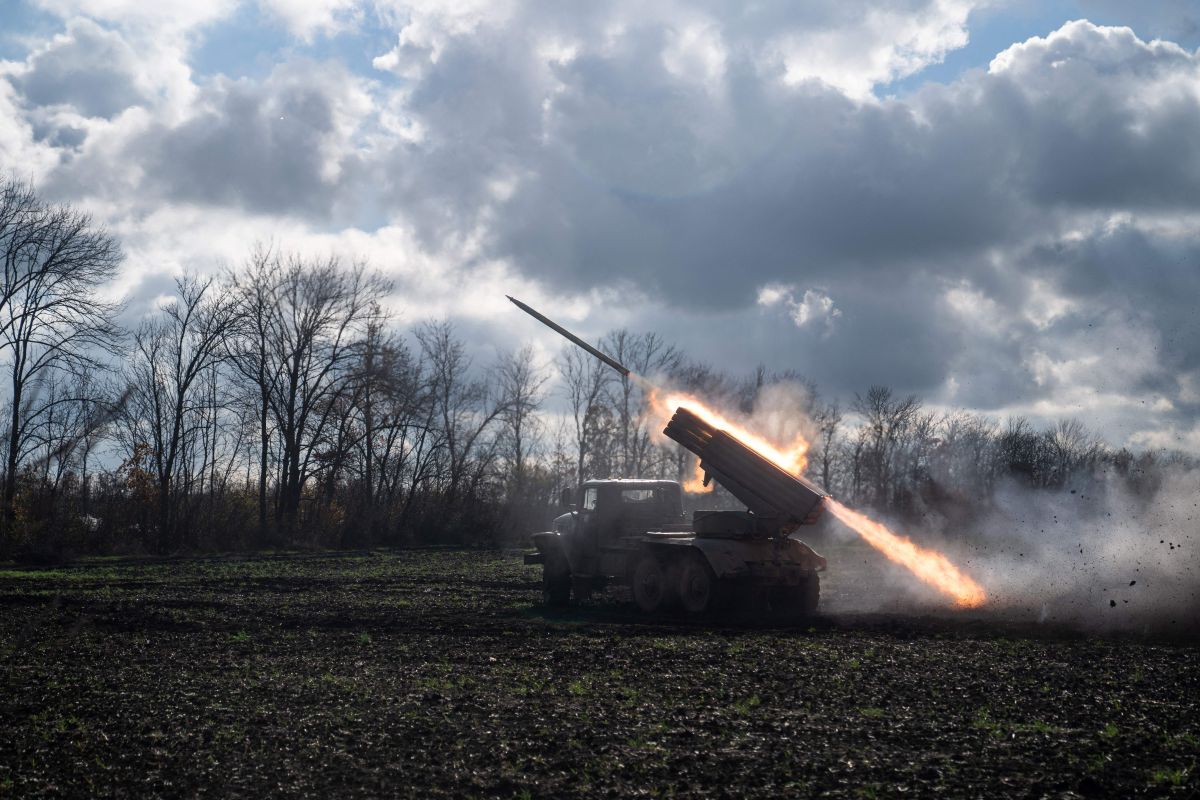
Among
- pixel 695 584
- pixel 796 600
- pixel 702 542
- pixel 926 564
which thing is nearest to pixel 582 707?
pixel 702 542

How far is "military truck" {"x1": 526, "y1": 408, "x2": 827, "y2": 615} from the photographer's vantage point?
20.4m

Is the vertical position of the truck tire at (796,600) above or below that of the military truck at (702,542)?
below

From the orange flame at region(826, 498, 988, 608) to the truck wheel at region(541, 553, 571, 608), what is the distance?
6.27 metres

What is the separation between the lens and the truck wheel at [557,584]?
23750mm

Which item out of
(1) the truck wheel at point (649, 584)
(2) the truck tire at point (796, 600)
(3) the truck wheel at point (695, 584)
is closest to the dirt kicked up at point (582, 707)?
(3) the truck wheel at point (695, 584)

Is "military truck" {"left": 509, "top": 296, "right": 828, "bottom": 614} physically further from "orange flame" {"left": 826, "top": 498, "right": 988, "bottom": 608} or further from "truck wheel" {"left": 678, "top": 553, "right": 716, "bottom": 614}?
"orange flame" {"left": 826, "top": 498, "right": 988, "bottom": 608}

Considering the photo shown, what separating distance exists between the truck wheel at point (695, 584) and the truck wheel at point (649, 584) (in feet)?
1.70

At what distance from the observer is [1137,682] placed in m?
12.7

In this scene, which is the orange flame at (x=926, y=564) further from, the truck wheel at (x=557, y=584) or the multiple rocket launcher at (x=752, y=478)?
the truck wheel at (x=557, y=584)

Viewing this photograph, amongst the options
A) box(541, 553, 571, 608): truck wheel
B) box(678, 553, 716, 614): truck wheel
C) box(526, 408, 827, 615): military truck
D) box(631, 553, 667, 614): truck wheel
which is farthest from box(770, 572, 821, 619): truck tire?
box(541, 553, 571, 608): truck wheel

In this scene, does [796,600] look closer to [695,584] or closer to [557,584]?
[695,584]

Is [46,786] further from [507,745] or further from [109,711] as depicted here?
[507,745]

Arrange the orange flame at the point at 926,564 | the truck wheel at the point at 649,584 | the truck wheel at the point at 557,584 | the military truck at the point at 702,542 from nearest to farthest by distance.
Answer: the military truck at the point at 702,542, the truck wheel at the point at 649,584, the orange flame at the point at 926,564, the truck wheel at the point at 557,584

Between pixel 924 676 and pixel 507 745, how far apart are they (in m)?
6.16
